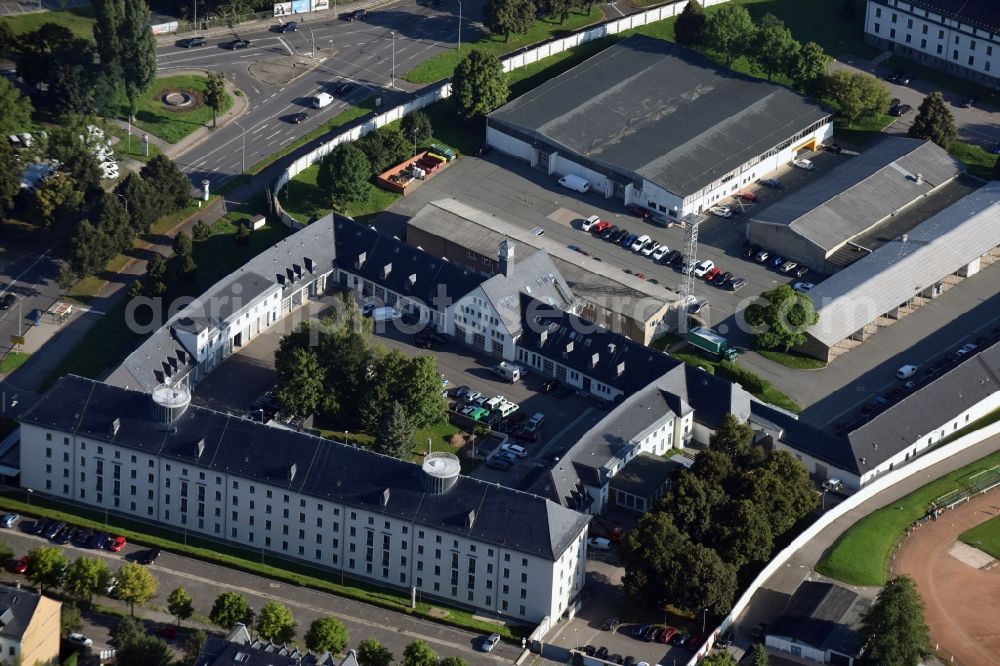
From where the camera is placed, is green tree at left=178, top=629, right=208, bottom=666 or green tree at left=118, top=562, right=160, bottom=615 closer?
green tree at left=178, top=629, right=208, bottom=666

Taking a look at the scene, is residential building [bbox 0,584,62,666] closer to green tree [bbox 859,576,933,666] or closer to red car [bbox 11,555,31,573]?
red car [bbox 11,555,31,573]

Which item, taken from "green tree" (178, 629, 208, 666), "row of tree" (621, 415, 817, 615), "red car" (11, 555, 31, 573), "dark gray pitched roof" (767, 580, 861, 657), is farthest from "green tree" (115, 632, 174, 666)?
"dark gray pitched roof" (767, 580, 861, 657)

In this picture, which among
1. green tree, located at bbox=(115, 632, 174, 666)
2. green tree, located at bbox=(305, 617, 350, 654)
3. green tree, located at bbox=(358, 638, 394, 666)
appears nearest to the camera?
green tree, located at bbox=(115, 632, 174, 666)

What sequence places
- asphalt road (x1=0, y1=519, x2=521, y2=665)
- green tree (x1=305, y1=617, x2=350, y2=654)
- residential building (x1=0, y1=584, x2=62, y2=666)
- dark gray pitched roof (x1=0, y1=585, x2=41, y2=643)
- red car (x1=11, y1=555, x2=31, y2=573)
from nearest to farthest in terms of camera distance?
dark gray pitched roof (x1=0, y1=585, x2=41, y2=643), residential building (x1=0, y1=584, x2=62, y2=666), green tree (x1=305, y1=617, x2=350, y2=654), asphalt road (x1=0, y1=519, x2=521, y2=665), red car (x1=11, y1=555, x2=31, y2=573)

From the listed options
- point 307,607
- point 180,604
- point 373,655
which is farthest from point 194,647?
point 373,655

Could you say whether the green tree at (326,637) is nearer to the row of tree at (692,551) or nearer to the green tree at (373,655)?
the green tree at (373,655)

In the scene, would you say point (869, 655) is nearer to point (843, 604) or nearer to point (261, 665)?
point (843, 604)

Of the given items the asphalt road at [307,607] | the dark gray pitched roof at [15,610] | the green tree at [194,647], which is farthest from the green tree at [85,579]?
the green tree at [194,647]

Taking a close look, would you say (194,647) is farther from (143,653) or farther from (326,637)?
(326,637)
